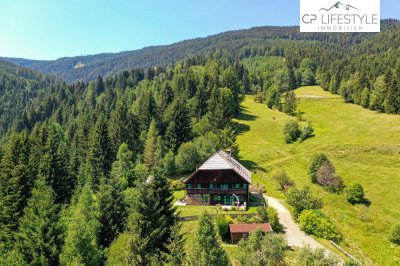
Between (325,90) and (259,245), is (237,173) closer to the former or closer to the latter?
(259,245)

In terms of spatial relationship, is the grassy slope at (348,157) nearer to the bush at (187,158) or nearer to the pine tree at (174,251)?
the bush at (187,158)

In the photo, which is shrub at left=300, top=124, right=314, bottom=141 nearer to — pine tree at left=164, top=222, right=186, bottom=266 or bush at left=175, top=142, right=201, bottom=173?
bush at left=175, top=142, right=201, bottom=173

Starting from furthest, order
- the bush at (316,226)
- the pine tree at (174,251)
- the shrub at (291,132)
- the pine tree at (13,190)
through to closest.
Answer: the shrub at (291,132), the pine tree at (13,190), the bush at (316,226), the pine tree at (174,251)

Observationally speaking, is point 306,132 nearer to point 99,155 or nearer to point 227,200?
point 227,200

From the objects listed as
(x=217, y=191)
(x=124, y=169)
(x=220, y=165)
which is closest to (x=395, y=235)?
(x=217, y=191)

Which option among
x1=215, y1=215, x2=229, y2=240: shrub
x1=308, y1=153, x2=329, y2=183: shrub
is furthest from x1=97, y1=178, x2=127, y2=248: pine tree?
x1=308, y1=153, x2=329, y2=183: shrub

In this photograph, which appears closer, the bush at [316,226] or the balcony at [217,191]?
the bush at [316,226]

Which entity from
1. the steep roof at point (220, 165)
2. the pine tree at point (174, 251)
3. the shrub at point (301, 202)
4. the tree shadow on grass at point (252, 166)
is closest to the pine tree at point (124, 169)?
the steep roof at point (220, 165)
